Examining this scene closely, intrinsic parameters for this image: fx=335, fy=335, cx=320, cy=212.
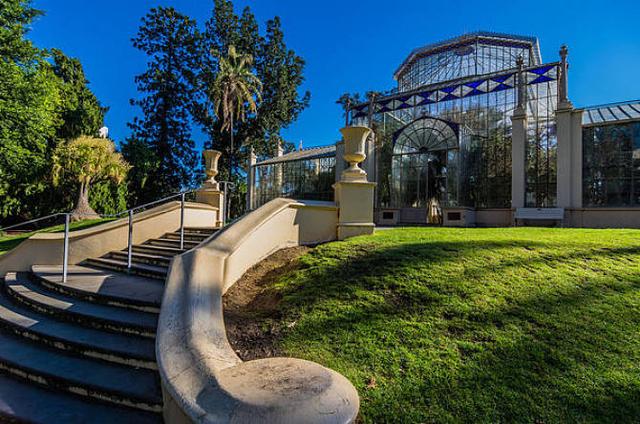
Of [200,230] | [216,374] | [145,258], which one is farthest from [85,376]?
[200,230]

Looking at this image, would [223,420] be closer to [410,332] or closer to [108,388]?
[108,388]

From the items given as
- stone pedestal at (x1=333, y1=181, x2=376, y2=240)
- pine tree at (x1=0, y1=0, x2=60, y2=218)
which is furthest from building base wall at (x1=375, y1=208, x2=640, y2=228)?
pine tree at (x1=0, y1=0, x2=60, y2=218)

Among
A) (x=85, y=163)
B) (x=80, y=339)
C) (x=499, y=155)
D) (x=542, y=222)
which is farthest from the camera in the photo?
(x=85, y=163)

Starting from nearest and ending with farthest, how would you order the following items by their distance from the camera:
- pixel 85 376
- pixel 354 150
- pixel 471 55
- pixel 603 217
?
pixel 85 376 < pixel 354 150 < pixel 603 217 < pixel 471 55

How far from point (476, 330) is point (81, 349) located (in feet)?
12.5

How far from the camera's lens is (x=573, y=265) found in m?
4.36

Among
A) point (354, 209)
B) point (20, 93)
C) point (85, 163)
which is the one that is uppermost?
point (20, 93)

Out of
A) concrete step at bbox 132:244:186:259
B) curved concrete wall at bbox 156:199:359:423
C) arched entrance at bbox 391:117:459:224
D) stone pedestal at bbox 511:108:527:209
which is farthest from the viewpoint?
arched entrance at bbox 391:117:459:224

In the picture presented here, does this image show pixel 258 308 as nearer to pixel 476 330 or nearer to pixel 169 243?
pixel 476 330

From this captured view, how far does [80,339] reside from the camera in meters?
3.42

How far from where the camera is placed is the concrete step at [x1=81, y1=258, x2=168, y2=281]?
17.0ft

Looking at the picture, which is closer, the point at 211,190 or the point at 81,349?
the point at 81,349

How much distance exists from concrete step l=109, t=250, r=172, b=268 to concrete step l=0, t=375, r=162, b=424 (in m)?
2.66

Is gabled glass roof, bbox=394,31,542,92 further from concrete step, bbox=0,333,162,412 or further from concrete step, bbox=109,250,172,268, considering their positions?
concrete step, bbox=0,333,162,412
